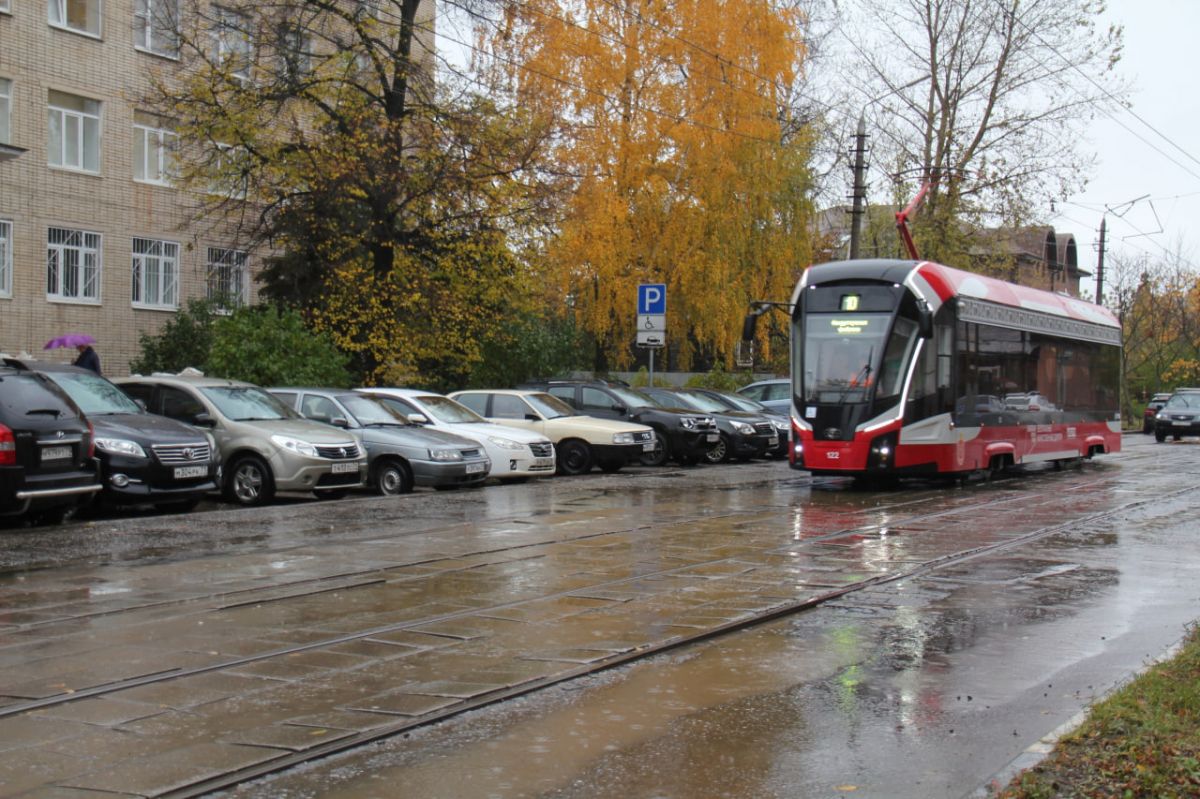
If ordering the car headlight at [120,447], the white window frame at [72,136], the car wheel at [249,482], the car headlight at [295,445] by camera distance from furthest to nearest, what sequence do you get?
1. the white window frame at [72,136]
2. the car wheel at [249,482]
3. the car headlight at [295,445]
4. the car headlight at [120,447]

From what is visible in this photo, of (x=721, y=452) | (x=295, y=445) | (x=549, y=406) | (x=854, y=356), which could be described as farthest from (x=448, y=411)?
(x=721, y=452)

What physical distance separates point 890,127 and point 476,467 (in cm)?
3018

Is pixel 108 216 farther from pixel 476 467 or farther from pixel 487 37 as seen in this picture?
pixel 476 467

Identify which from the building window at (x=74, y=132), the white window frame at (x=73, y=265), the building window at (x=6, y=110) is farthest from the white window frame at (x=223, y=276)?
the building window at (x=6, y=110)

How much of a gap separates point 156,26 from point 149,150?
4339mm

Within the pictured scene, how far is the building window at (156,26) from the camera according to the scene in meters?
27.5

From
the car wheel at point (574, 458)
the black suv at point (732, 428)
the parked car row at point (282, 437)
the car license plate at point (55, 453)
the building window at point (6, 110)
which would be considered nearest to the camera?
the car license plate at point (55, 453)

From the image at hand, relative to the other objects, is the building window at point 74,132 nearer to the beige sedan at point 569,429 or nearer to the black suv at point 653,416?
the black suv at point 653,416

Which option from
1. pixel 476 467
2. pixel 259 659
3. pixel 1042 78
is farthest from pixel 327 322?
pixel 1042 78

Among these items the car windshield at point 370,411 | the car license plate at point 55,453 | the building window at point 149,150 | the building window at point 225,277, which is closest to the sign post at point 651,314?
the car windshield at point 370,411

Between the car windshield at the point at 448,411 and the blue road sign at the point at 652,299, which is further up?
the blue road sign at the point at 652,299

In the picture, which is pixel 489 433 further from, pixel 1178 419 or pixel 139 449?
pixel 1178 419

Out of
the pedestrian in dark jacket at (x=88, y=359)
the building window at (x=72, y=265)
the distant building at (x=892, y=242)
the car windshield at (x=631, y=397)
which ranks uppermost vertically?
the distant building at (x=892, y=242)

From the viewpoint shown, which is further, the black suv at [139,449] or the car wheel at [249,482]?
the car wheel at [249,482]
